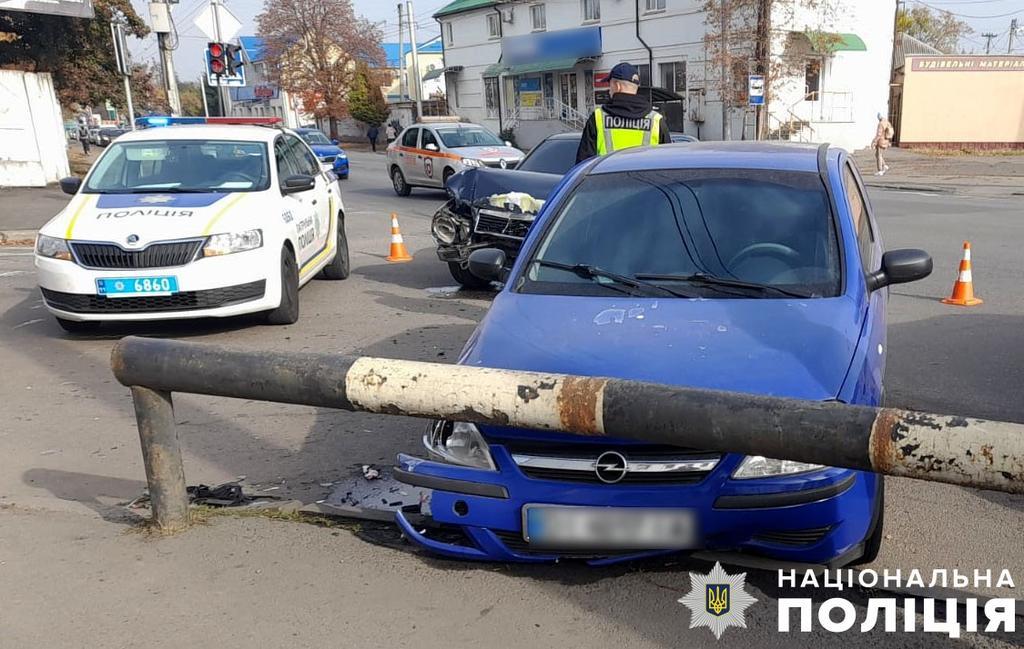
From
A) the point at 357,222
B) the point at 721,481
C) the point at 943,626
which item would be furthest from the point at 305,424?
the point at 357,222

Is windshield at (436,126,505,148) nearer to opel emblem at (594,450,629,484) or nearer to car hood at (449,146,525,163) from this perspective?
car hood at (449,146,525,163)

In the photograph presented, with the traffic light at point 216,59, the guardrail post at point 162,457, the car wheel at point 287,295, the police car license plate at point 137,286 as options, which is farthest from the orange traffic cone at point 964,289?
the traffic light at point 216,59

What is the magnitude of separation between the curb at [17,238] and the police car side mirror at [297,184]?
870 centimetres

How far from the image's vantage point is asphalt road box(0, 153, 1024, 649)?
3.18m

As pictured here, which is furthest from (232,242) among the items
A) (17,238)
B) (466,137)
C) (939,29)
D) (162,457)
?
(939,29)

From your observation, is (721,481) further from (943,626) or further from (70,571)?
(70,571)

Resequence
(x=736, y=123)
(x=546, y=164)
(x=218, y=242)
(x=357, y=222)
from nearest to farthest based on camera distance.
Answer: (x=218, y=242)
(x=546, y=164)
(x=357, y=222)
(x=736, y=123)

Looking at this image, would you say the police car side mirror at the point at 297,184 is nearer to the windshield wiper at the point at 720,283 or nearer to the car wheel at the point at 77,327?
the car wheel at the point at 77,327

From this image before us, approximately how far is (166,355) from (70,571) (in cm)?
100

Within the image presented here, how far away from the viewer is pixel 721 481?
10.1 feet

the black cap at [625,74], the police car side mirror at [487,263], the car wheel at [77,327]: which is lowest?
the car wheel at [77,327]

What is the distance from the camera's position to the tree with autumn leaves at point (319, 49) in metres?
57.4

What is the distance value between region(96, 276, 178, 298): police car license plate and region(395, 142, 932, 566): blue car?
3.31 meters

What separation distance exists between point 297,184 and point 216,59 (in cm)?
1139
